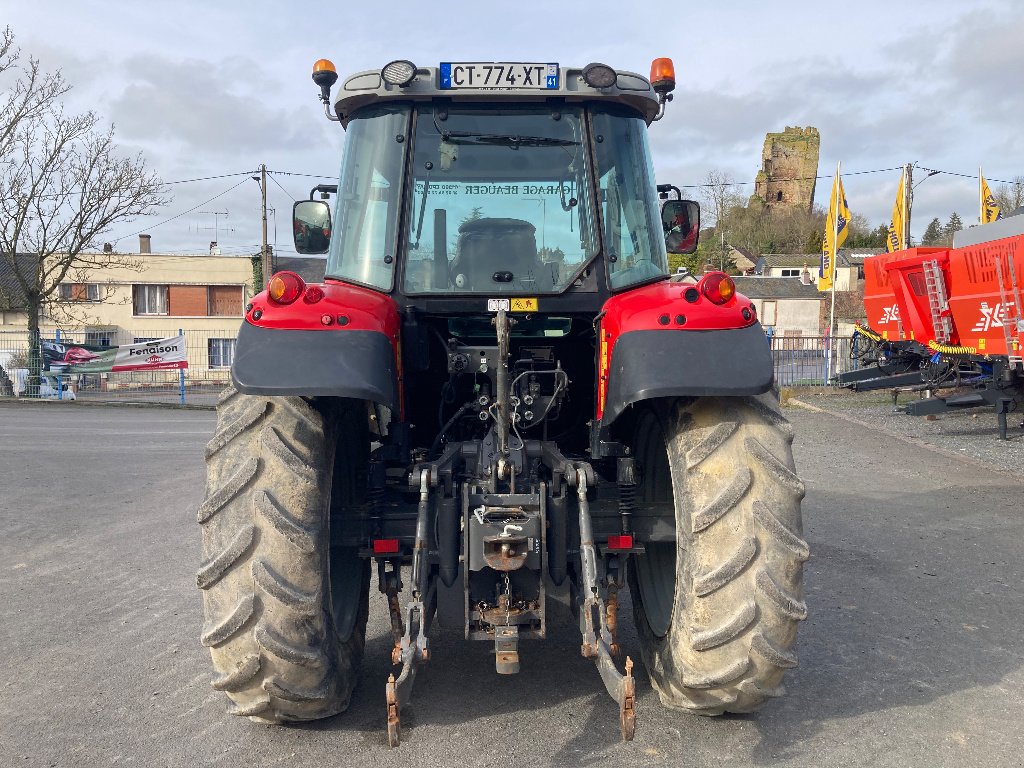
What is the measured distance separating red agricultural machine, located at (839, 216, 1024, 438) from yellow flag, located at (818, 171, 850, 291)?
9618mm

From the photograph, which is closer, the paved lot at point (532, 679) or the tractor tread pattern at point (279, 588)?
the tractor tread pattern at point (279, 588)

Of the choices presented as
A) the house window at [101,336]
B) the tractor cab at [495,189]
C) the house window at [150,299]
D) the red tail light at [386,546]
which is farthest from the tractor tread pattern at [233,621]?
the house window at [150,299]

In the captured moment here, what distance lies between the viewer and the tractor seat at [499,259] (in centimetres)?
394

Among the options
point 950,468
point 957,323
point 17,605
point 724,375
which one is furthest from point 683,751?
point 957,323

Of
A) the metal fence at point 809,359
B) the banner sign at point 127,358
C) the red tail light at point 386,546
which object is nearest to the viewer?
the red tail light at point 386,546

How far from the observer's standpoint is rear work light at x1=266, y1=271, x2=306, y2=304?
3.26m

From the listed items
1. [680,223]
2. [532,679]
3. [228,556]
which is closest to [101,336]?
Answer: [680,223]

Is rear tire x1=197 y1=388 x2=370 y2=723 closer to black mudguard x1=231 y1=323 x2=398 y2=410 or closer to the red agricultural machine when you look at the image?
black mudguard x1=231 y1=323 x2=398 y2=410

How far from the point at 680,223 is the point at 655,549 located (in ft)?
5.87

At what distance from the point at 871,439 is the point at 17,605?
11826mm

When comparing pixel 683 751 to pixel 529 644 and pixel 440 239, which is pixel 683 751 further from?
pixel 440 239

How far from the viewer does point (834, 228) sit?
2603 cm

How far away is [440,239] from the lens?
400 centimetres

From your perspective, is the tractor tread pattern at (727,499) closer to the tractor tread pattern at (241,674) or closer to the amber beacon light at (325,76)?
the tractor tread pattern at (241,674)
